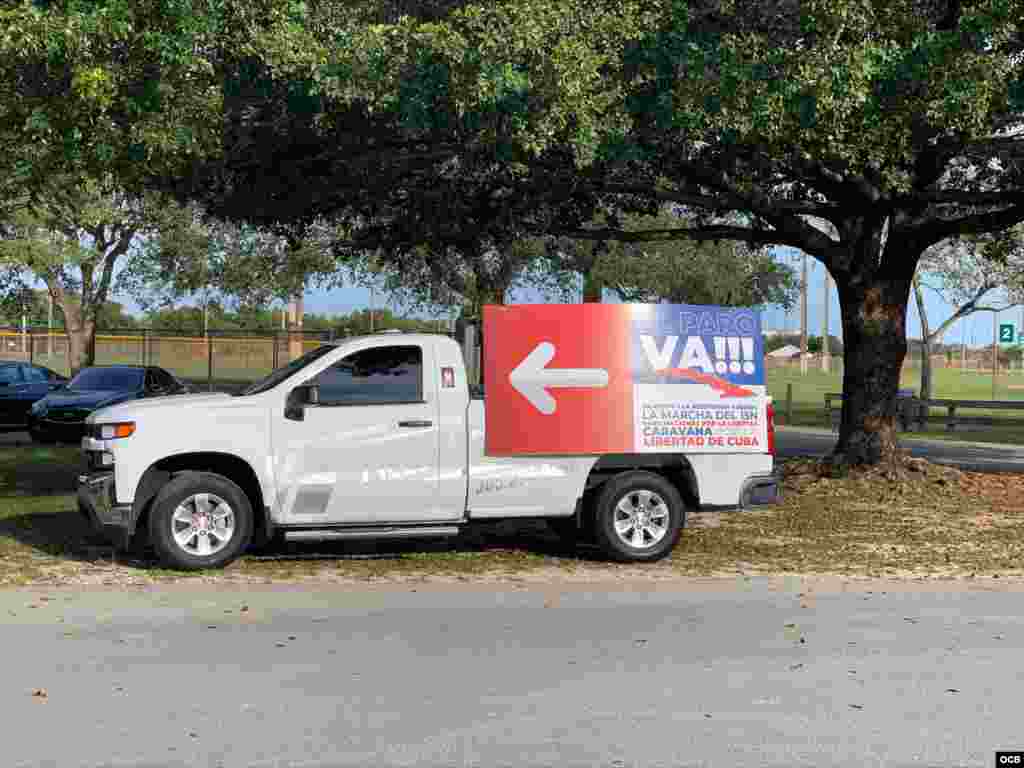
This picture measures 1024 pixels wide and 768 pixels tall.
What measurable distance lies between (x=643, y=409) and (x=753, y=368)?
44.5 inches

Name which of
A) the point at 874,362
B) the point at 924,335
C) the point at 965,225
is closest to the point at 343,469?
the point at 874,362

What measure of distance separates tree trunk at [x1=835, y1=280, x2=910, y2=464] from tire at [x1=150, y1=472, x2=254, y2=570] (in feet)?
33.7

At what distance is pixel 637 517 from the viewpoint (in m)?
12.3

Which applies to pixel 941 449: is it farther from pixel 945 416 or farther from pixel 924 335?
pixel 924 335

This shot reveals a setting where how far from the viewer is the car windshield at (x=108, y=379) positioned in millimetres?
25609

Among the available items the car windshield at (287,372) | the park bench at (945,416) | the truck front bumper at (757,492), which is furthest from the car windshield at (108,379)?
the truck front bumper at (757,492)

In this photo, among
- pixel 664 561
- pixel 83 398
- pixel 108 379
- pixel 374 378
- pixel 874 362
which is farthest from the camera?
pixel 108 379

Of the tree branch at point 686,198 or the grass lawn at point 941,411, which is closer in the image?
the tree branch at point 686,198

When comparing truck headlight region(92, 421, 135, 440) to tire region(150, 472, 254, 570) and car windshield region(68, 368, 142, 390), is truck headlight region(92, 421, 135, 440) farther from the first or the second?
car windshield region(68, 368, 142, 390)

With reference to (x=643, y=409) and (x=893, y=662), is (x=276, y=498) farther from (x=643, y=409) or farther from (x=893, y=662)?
(x=893, y=662)

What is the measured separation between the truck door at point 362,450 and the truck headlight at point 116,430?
1152mm

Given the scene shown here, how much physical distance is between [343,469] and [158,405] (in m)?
1.59

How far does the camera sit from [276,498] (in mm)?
11547

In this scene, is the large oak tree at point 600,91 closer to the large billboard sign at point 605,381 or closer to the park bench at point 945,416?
the large billboard sign at point 605,381
